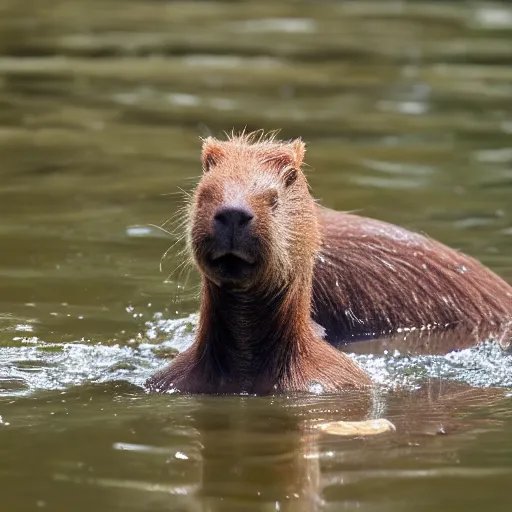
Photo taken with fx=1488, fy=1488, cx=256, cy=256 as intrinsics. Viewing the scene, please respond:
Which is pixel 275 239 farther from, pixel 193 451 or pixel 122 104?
pixel 122 104

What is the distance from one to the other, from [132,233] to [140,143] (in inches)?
130

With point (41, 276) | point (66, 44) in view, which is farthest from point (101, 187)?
point (66, 44)

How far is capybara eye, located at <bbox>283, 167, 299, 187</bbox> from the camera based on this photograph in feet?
24.5

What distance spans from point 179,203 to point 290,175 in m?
4.46

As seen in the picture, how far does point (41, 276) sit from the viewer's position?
32.0 ft

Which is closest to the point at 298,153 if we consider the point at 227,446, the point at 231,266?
the point at 231,266

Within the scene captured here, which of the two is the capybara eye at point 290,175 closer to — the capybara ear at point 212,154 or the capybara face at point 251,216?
the capybara face at point 251,216

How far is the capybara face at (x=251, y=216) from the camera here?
22.2ft

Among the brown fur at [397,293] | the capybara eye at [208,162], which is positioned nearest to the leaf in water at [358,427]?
the capybara eye at [208,162]

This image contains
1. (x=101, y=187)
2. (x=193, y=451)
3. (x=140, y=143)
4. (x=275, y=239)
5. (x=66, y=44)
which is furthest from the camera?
(x=66, y=44)

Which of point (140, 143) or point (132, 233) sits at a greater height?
point (140, 143)

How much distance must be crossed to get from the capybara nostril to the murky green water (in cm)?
89

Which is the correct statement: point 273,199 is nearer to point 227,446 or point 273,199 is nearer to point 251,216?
point 251,216

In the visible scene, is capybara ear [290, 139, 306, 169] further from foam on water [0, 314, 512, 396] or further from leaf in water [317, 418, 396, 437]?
leaf in water [317, 418, 396, 437]
